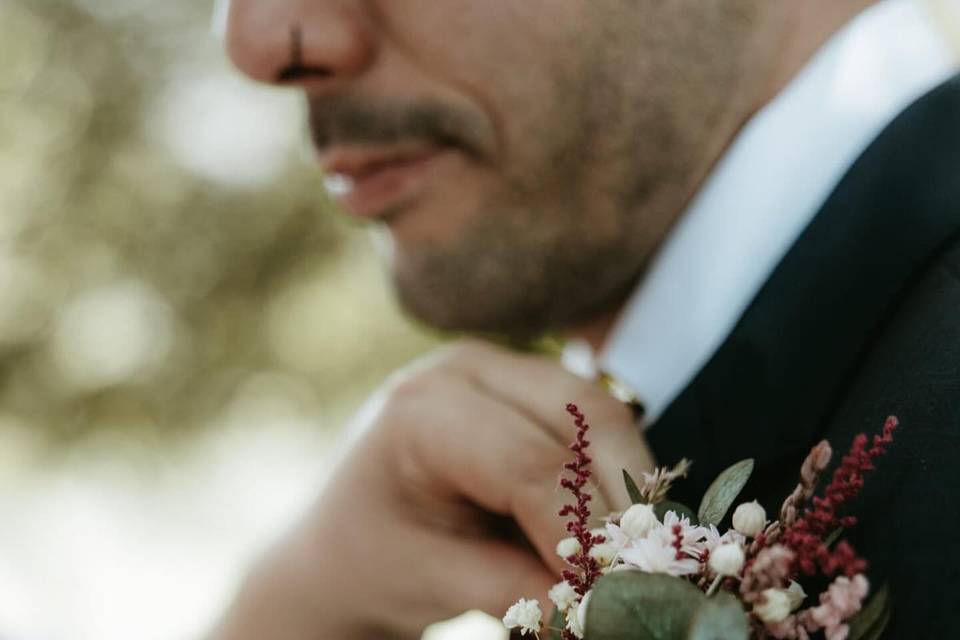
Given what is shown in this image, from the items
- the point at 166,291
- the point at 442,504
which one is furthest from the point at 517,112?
the point at 166,291

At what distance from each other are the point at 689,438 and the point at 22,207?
9.64 meters

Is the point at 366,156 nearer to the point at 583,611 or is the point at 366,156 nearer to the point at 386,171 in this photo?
the point at 386,171

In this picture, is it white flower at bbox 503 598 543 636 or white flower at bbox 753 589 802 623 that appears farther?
white flower at bbox 503 598 543 636

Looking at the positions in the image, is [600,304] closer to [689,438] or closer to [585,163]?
[585,163]

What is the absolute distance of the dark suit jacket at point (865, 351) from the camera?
34.7 inches

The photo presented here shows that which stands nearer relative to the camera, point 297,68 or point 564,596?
point 564,596

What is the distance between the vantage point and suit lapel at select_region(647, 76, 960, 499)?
105 cm

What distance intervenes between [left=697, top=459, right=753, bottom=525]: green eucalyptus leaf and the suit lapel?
30cm

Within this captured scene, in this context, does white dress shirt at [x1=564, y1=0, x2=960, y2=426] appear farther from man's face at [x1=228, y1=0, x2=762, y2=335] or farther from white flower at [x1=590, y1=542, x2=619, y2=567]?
white flower at [x1=590, y1=542, x2=619, y2=567]

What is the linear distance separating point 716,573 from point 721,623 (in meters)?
0.12

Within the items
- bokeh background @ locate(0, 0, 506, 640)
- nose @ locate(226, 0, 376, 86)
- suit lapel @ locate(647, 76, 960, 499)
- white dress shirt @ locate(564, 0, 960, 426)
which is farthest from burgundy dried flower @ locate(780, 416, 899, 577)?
bokeh background @ locate(0, 0, 506, 640)

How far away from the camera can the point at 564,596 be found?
79 centimetres

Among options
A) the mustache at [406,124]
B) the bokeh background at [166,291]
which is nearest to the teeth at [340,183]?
the mustache at [406,124]

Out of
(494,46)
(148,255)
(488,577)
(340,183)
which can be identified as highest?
(494,46)
